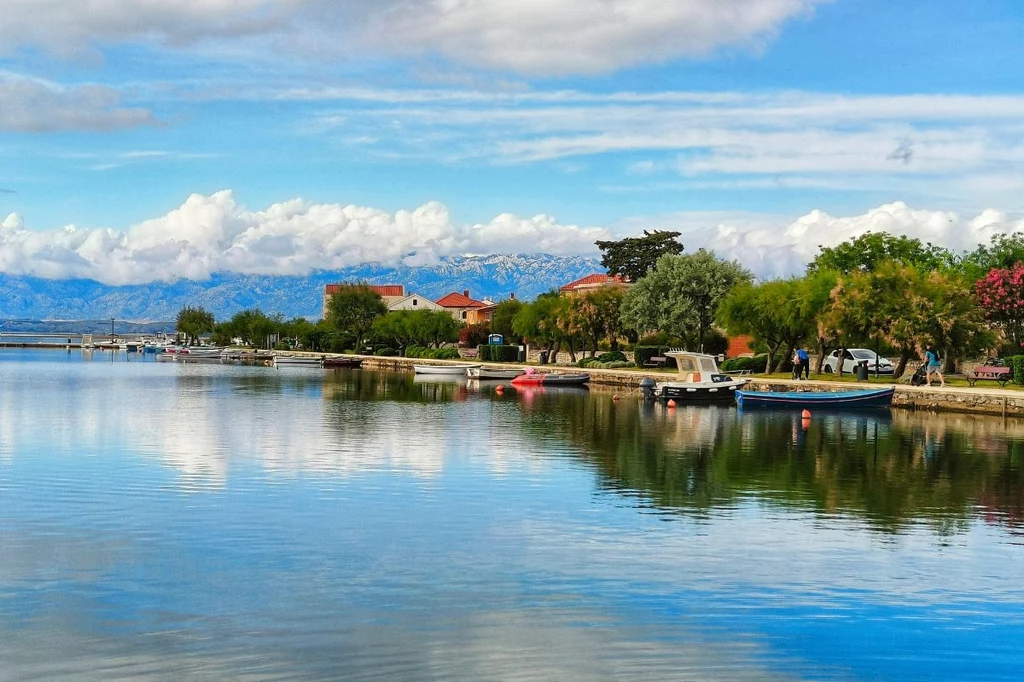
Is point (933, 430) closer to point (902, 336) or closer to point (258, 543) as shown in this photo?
point (902, 336)

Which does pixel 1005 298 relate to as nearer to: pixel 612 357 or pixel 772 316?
pixel 772 316

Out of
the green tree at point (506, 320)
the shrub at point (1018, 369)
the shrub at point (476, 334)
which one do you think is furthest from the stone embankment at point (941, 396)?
the shrub at point (476, 334)

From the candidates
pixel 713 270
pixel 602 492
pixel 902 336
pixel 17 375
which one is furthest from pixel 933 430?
pixel 17 375

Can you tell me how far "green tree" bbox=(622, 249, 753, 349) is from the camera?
277 ft

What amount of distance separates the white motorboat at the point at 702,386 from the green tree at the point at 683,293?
21.7m

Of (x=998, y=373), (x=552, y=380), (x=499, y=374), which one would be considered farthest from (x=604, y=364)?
(x=998, y=373)

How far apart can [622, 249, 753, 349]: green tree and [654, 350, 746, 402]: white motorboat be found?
21.7 m

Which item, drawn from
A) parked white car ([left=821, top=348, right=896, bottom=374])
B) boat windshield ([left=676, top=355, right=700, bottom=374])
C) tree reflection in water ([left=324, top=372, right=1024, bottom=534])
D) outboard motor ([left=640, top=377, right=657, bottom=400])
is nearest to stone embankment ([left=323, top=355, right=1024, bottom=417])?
tree reflection in water ([left=324, top=372, right=1024, bottom=534])

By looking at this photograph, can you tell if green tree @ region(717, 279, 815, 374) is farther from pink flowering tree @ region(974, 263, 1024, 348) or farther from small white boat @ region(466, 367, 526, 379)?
small white boat @ region(466, 367, 526, 379)

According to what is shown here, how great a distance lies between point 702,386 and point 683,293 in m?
26.2

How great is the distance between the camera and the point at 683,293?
85.4m

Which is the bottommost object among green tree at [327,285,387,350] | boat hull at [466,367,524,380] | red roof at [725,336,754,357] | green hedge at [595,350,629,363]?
boat hull at [466,367,524,380]

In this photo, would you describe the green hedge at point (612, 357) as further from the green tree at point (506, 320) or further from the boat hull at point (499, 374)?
the green tree at point (506, 320)

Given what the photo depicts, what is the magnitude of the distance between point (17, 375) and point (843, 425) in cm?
6564
